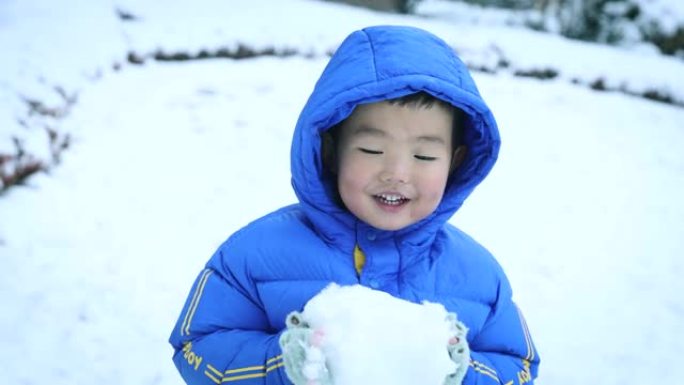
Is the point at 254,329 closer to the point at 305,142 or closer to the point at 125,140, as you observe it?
the point at 305,142

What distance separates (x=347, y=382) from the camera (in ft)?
3.90

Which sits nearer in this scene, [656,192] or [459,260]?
[459,260]

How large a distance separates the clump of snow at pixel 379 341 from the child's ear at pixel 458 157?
0.54m

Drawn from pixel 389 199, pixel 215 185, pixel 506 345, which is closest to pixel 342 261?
pixel 389 199

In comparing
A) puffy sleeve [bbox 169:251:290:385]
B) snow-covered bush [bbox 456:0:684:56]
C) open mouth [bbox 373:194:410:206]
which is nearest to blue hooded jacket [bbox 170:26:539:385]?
puffy sleeve [bbox 169:251:290:385]

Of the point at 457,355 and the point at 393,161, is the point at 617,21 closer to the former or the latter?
the point at 393,161

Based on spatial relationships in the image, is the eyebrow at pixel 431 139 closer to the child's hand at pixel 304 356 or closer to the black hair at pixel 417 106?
the black hair at pixel 417 106

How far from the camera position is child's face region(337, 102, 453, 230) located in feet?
4.77

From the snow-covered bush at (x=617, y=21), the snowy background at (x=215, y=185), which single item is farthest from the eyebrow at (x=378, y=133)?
the snow-covered bush at (x=617, y=21)

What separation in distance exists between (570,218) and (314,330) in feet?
12.1

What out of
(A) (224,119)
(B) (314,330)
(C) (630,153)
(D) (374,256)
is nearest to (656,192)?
(C) (630,153)

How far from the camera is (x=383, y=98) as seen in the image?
1.42 metres

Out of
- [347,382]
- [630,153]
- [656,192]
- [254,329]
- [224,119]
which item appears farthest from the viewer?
[630,153]

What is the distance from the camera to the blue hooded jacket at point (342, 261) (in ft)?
4.87
